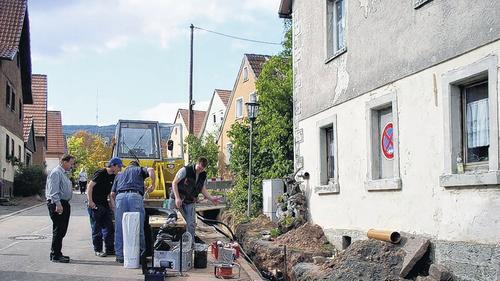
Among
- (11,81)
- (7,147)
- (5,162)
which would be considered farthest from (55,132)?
(5,162)

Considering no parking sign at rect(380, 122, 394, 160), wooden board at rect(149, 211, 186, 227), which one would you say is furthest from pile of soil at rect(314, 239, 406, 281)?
wooden board at rect(149, 211, 186, 227)

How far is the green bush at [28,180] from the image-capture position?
2877cm

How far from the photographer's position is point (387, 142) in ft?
35.0

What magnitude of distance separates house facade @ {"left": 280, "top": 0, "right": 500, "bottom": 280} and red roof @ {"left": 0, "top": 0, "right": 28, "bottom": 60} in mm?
16532

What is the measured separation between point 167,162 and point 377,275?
31.1ft

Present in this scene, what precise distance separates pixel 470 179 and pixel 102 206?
247 inches

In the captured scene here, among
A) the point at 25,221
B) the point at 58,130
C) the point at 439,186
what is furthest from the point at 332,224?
the point at 58,130

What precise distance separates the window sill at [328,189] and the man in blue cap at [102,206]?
452cm

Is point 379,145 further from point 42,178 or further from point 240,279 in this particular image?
point 42,178

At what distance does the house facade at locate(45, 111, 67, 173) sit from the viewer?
59875 millimetres

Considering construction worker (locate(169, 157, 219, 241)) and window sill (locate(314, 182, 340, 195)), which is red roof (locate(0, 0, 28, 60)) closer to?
window sill (locate(314, 182, 340, 195))

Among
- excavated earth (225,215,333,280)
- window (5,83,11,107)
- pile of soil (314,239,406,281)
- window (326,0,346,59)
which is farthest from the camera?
window (5,83,11,107)

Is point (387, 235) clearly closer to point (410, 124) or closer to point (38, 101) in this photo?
point (410, 124)

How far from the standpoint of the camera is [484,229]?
7.64 metres
